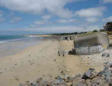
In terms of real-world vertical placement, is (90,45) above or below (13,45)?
above

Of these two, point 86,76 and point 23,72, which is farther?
point 23,72

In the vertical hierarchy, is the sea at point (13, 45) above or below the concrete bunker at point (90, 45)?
below

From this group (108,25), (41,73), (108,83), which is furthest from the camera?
(108,25)

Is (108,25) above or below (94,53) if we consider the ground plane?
above

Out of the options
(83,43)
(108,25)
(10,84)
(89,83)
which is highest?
(108,25)

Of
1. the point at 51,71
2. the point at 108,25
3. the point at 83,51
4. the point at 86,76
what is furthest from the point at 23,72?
the point at 108,25

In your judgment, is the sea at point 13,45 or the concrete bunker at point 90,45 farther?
the sea at point 13,45

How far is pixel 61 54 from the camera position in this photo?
49.4 ft

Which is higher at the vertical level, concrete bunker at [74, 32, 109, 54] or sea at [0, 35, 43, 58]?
concrete bunker at [74, 32, 109, 54]

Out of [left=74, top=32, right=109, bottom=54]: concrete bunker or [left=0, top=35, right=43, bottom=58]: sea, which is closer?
[left=74, top=32, right=109, bottom=54]: concrete bunker

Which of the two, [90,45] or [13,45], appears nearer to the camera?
[90,45]

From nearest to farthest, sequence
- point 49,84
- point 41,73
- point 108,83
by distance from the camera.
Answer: point 108,83
point 49,84
point 41,73

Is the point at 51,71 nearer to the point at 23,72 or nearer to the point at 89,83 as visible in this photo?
the point at 23,72

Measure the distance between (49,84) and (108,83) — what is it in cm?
258
